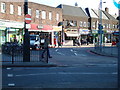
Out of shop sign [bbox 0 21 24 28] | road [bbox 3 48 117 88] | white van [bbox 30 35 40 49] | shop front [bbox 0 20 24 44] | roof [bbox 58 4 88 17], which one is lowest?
road [bbox 3 48 117 88]

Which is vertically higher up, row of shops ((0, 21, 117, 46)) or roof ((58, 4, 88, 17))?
roof ((58, 4, 88, 17))

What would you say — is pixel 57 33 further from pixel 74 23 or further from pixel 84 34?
pixel 84 34

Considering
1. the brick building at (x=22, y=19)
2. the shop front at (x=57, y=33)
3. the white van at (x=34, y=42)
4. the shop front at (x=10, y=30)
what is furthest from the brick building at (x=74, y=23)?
the white van at (x=34, y=42)

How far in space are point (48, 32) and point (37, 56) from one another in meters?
24.6

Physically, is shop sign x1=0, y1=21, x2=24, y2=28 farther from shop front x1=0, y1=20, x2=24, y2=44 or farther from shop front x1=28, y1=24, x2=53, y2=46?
shop front x1=28, y1=24, x2=53, y2=46

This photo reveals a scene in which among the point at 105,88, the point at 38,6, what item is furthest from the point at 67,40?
the point at 105,88

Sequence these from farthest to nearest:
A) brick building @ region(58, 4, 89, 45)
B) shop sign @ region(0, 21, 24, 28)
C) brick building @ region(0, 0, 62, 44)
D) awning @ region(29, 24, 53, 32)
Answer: brick building @ region(58, 4, 89, 45) → awning @ region(29, 24, 53, 32) → brick building @ region(0, 0, 62, 44) → shop sign @ region(0, 21, 24, 28)

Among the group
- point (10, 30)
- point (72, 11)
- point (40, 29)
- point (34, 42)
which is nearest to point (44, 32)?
point (40, 29)

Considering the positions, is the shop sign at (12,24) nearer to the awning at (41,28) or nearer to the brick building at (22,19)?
the brick building at (22,19)

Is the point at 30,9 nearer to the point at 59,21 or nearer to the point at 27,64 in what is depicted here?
the point at 59,21

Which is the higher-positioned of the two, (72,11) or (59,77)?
(72,11)

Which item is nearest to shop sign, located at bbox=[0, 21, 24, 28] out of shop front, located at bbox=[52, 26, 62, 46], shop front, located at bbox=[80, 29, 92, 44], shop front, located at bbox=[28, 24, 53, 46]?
shop front, located at bbox=[28, 24, 53, 46]

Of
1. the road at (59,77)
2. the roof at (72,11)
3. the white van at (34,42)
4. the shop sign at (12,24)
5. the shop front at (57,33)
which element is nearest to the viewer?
the road at (59,77)

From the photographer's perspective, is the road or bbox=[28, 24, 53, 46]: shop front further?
bbox=[28, 24, 53, 46]: shop front
